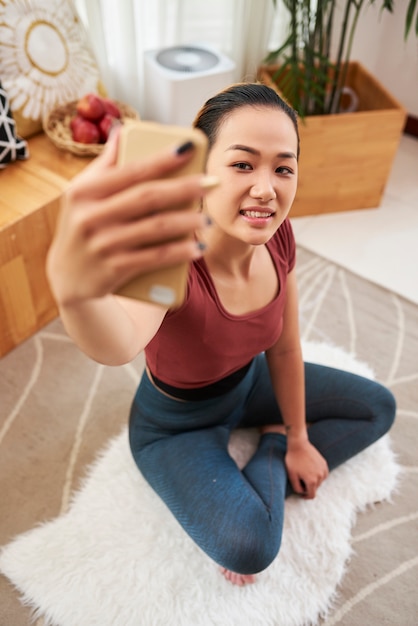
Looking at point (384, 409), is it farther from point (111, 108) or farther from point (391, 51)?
point (391, 51)

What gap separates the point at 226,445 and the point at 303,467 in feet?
0.58

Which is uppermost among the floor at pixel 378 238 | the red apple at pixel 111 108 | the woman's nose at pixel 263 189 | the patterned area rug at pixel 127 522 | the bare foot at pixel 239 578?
the woman's nose at pixel 263 189

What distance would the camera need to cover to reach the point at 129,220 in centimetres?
48

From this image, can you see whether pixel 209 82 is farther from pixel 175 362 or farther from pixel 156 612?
pixel 156 612

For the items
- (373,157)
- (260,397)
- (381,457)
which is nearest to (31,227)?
(260,397)

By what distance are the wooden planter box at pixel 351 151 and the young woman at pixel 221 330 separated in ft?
3.25

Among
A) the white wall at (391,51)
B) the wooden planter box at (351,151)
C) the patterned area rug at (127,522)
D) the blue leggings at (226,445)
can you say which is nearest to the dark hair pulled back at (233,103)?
the blue leggings at (226,445)

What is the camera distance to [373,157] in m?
2.16

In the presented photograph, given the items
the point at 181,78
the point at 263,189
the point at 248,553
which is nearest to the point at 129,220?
the point at 263,189

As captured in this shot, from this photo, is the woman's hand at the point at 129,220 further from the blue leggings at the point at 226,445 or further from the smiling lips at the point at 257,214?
the blue leggings at the point at 226,445

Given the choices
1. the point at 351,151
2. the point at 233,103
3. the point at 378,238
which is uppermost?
the point at 233,103

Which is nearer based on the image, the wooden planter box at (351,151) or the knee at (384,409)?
the knee at (384,409)

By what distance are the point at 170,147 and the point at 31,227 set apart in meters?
1.10

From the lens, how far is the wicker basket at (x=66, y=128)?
1.71 metres
